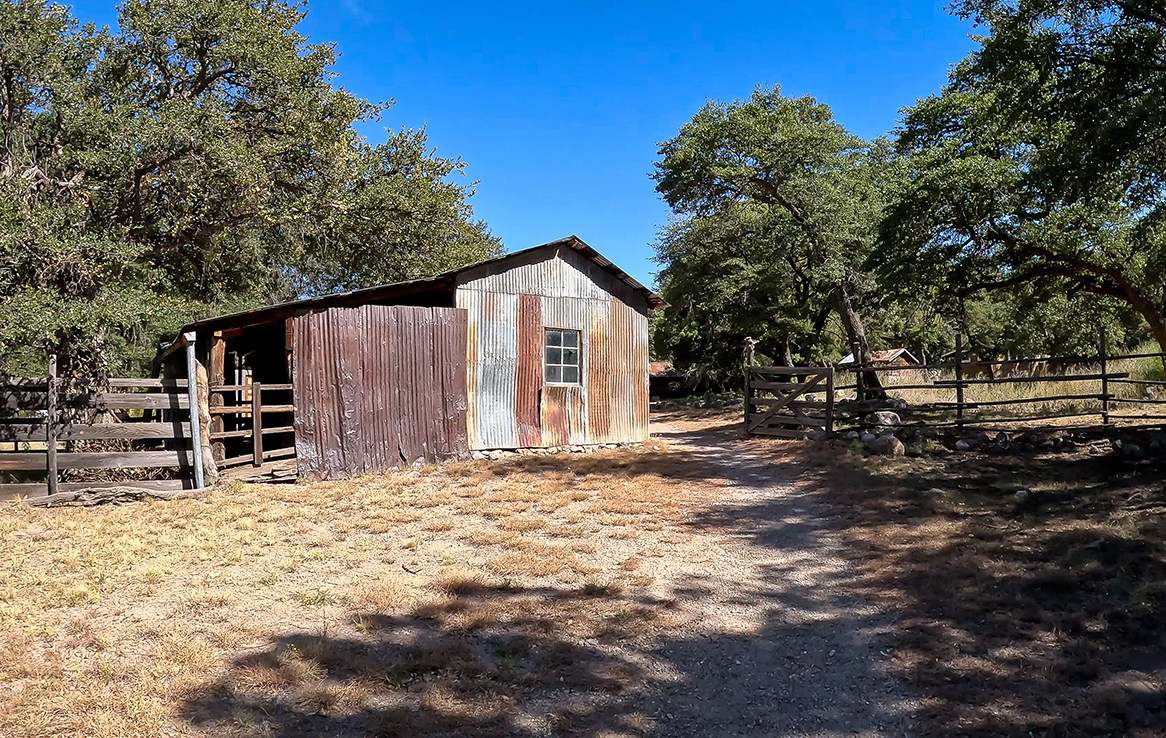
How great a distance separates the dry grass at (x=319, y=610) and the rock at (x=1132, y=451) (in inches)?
276

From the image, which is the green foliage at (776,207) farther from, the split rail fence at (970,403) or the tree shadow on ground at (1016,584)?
the tree shadow on ground at (1016,584)

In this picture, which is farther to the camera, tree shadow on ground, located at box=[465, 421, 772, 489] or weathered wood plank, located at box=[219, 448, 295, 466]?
tree shadow on ground, located at box=[465, 421, 772, 489]

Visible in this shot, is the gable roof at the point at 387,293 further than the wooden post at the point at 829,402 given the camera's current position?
No

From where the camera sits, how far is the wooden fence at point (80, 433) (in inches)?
372

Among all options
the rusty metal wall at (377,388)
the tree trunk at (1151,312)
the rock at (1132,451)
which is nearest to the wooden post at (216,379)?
the rusty metal wall at (377,388)

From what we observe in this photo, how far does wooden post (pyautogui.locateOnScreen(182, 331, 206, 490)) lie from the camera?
1012cm

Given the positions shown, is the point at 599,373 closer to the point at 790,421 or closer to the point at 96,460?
the point at 790,421

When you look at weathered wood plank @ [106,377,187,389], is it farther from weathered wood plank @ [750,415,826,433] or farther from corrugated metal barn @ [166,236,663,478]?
weathered wood plank @ [750,415,826,433]

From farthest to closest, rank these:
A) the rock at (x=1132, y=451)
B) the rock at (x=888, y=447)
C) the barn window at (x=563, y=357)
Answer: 1. the barn window at (x=563, y=357)
2. the rock at (x=888, y=447)
3. the rock at (x=1132, y=451)

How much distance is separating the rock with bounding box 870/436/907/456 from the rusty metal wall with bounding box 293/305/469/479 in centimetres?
743

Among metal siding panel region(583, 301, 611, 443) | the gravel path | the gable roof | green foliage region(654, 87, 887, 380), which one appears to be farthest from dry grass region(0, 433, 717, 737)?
green foliage region(654, 87, 887, 380)

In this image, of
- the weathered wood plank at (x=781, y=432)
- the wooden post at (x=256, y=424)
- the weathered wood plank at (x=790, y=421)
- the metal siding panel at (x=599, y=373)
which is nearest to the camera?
the wooden post at (x=256, y=424)

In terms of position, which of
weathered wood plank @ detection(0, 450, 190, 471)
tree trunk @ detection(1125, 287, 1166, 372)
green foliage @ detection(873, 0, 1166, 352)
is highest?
green foliage @ detection(873, 0, 1166, 352)

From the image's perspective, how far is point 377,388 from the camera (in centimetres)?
1169
